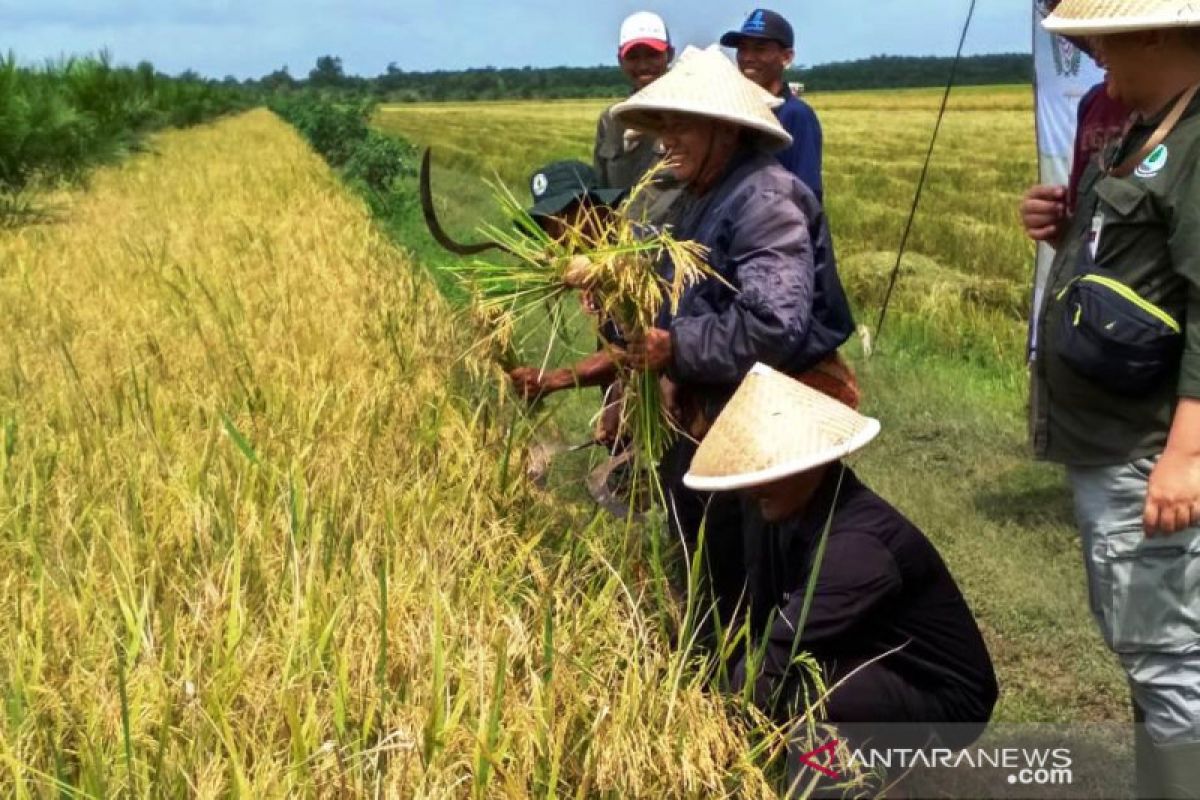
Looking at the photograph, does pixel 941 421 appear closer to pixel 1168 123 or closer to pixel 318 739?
pixel 1168 123

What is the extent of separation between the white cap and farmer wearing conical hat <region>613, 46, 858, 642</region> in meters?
1.59

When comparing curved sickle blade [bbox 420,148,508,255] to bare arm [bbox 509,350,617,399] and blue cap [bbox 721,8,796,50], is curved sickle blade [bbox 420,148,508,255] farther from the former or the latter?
blue cap [bbox 721,8,796,50]

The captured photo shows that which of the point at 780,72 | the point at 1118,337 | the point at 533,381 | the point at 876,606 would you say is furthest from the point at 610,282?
the point at 780,72

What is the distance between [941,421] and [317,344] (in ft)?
8.18

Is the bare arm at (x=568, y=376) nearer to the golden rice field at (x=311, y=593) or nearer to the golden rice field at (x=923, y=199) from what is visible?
the golden rice field at (x=311, y=593)

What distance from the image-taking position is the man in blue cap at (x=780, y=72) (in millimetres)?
3993

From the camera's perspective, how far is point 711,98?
2.38 meters

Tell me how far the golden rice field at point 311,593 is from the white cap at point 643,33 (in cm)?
102

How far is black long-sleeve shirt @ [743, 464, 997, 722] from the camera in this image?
6.76ft

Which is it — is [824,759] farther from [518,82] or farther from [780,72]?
[518,82]

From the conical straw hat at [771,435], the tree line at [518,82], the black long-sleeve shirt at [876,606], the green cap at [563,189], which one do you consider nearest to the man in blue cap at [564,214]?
the green cap at [563,189]

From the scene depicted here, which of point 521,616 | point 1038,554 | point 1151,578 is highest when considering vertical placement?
point 1151,578

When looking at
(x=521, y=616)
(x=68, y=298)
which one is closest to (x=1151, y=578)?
(x=521, y=616)

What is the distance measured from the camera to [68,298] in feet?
16.5
